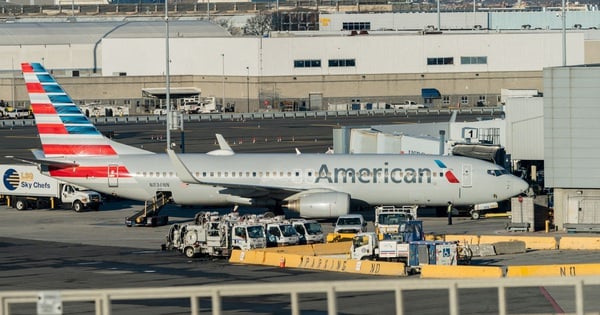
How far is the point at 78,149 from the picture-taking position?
229 feet

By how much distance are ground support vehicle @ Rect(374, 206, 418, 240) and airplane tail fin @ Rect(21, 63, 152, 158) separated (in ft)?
48.3

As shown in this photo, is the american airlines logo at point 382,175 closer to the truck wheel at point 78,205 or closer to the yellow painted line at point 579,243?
the yellow painted line at point 579,243

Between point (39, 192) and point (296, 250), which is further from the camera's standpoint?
point (39, 192)

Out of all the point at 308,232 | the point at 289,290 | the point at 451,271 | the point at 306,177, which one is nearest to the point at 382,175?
the point at 306,177

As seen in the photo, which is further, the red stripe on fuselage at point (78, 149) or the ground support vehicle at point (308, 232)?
the red stripe on fuselage at point (78, 149)

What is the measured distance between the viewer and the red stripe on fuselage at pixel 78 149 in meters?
69.2

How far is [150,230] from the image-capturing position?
218 ft

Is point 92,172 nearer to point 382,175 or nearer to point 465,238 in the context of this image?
point 382,175

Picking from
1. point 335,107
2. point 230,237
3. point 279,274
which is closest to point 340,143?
point 230,237

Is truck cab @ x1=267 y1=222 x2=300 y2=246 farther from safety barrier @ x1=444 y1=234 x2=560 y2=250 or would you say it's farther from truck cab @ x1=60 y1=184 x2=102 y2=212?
truck cab @ x1=60 y1=184 x2=102 y2=212

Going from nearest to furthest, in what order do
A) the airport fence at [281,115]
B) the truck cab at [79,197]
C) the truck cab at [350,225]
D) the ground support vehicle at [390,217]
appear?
the ground support vehicle at [390,217], the truck cab at [350,225], the truck cab at [79,197], the airport fence at [281,115]

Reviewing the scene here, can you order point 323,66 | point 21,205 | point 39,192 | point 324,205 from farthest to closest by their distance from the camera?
point 323,66
point 21,205
point 39,192
point 324,205

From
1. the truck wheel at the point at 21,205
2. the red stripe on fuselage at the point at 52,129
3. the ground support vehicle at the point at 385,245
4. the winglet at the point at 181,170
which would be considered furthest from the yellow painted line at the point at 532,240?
the truck wheel at the point at 21,205

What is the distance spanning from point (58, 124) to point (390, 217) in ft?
66.4
